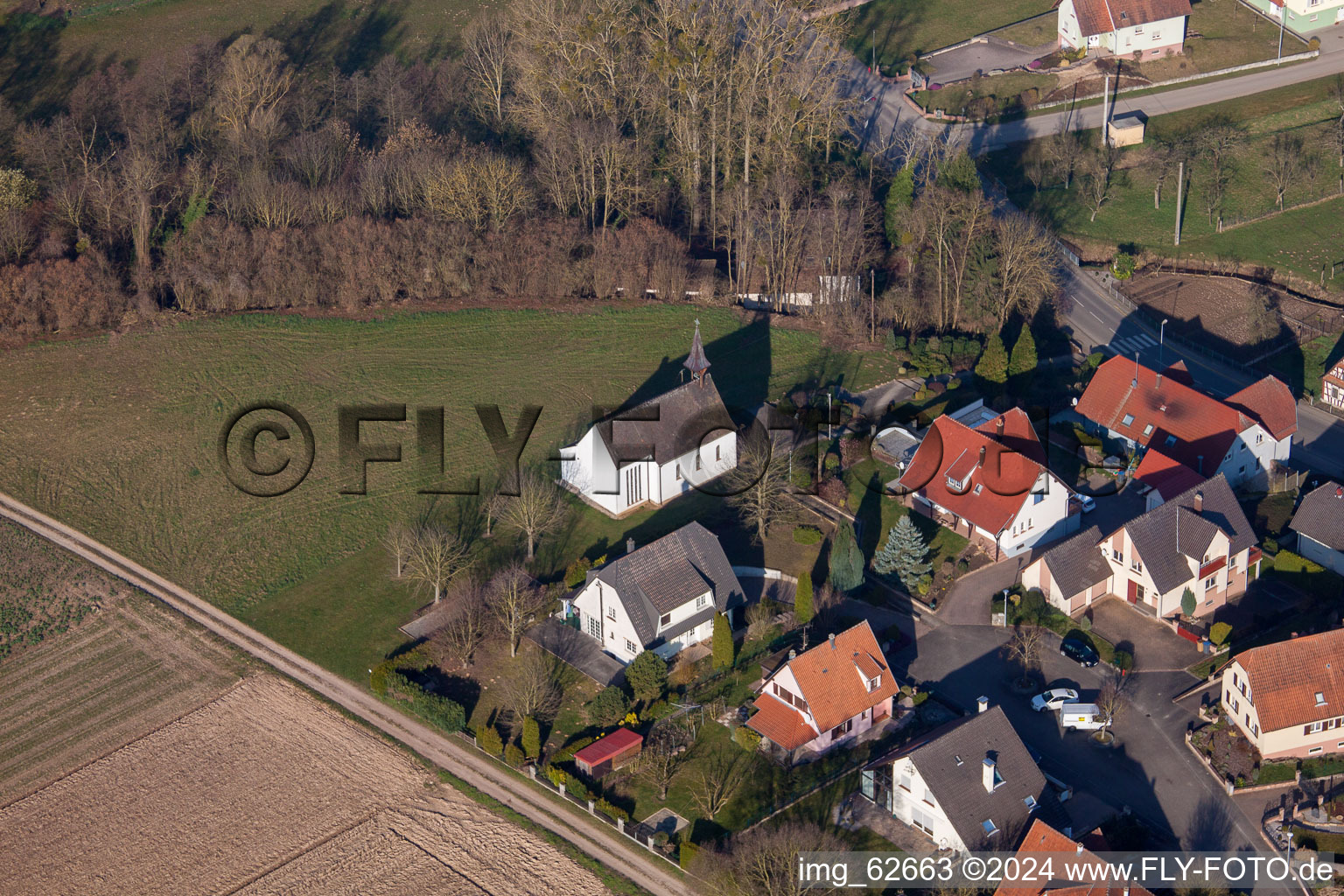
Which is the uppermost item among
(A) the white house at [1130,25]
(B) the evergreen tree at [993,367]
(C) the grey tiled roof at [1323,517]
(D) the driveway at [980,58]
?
(A) the white house at [1130,25]

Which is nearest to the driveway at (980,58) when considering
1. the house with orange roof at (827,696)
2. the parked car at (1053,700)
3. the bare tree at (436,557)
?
the bare tree at (436,557)

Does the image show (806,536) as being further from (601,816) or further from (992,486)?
(601,816)

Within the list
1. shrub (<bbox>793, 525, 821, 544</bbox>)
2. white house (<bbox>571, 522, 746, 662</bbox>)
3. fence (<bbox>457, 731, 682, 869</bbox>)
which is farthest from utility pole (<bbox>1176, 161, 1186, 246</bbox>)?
fence (<bbox>457, 731, 682, 869</bbox>)

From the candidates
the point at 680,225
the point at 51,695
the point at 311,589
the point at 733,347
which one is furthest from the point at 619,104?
the point at 51,695

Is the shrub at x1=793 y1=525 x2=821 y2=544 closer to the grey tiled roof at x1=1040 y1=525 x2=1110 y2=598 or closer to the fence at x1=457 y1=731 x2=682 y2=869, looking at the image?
the grey tiled roof at x1=1040 y1=525 x2=1110 y2=598

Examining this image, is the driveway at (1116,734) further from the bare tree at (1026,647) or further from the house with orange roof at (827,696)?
the house with orange roof at (827,696)
